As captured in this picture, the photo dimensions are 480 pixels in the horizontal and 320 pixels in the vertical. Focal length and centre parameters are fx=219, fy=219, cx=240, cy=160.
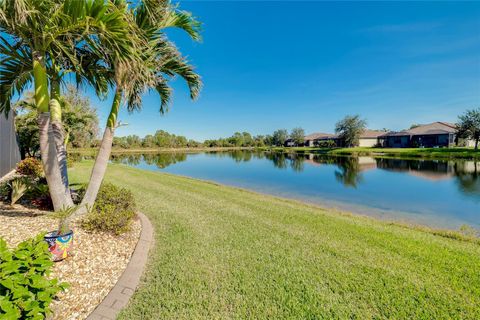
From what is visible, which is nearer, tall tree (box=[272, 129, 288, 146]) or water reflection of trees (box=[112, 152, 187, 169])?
water reflection of trees (box=[112, 152, 187, 169])

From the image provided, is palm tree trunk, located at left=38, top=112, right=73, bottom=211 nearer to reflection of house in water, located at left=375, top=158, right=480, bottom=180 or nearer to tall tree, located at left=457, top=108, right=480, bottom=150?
reflection of house in water, located at left=375, top=158, right=480, bottom=180

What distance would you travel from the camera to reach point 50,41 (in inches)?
144

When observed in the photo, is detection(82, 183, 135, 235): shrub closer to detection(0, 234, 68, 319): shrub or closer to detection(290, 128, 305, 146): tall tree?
detection(0, 234, 68, 319): shrub

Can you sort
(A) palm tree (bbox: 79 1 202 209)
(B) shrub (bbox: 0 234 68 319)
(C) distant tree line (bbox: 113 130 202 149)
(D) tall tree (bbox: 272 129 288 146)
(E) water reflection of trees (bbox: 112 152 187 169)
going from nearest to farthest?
1. (B) shrub (bbox: 0 234 68 319)
2. (A) palm tree (bbox: 79 1 202 209)
3. (E) water reflection of trees (bbox: 112 152 187 169)
4. (C) distant tree line (bbox: 113 130 202 149)
5. (D) tall tree (bbox: 272 129 288 146)

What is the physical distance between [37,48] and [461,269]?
8.10 metres

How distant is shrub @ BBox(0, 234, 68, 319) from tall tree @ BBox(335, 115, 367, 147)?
5350cm

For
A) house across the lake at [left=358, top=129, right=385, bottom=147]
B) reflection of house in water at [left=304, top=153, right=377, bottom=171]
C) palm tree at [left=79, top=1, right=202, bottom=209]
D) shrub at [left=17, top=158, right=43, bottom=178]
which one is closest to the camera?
palm tree at [left=79, top=1, right=202, bottom=209]

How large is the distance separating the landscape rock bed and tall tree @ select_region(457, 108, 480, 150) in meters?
46.1

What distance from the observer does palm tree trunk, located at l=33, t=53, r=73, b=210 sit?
3900 mm

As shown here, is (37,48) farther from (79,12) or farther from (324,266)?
(324,266)

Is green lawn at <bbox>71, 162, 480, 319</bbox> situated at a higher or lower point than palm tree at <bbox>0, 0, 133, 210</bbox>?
lower

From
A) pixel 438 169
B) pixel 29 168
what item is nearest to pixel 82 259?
pixel 29 168

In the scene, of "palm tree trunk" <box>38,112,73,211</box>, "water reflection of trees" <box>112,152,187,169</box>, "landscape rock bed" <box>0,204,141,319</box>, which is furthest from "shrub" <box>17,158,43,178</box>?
"water reflection of trees" <box>112,152,187,169</box>

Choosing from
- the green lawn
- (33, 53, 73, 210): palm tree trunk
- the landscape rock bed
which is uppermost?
(33, 53, 73, 210): palm tree trunk
